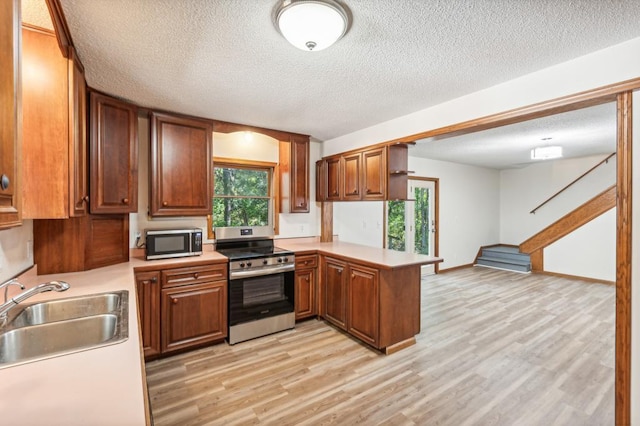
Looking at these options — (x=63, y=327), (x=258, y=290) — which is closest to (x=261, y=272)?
(x=258, y=290)

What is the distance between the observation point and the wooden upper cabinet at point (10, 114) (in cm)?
77

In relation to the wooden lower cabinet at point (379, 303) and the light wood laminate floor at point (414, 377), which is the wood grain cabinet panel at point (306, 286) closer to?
the light wood laminate floor at point (414, 377)

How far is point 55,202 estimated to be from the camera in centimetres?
174

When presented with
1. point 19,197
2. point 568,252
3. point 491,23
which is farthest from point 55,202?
point 568,252

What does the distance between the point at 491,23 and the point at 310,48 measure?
37.7 inches

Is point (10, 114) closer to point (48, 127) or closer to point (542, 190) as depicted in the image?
point (48, 127)

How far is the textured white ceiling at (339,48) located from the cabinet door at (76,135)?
5.2 inches

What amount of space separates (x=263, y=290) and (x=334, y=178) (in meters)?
1.69

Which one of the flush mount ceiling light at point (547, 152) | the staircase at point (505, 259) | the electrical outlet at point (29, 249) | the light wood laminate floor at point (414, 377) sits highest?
the flush mount ceiling light at point (547, 152)

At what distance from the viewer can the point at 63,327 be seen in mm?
1402

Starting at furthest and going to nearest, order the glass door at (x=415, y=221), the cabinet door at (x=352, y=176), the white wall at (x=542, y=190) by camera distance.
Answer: the white wall at (x=542, y=190), the glass door at (x=415, y=221), the cabinet door at (x=352, y=176)

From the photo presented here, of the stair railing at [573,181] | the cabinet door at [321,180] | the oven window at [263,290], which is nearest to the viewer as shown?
the oven window at [263,290]

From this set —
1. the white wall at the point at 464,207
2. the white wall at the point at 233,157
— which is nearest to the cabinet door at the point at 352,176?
the white wall at the point at 233,157

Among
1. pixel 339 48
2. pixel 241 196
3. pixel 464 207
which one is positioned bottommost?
→ pixel 464 207
